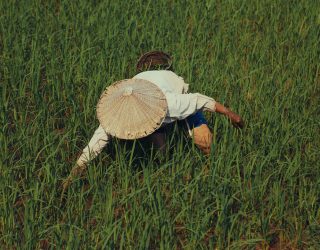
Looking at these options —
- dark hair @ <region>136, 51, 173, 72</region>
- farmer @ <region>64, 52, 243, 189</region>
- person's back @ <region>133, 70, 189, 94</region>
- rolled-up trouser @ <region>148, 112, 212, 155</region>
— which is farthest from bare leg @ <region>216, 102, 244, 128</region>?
dark hair @ <region>136, 51, 173, 72</region>

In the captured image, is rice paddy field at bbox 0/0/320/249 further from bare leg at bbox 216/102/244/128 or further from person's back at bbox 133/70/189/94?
person's back at bbox 133/70/189/94

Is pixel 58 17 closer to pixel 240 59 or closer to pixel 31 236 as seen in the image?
pixel 240 59

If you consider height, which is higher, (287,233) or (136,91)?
(136,91)

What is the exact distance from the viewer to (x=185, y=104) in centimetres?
292

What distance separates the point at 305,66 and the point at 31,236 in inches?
93.7

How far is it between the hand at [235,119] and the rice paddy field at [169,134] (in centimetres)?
7

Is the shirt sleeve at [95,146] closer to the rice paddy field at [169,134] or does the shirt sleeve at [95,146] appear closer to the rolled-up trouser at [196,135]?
the rice paddy field at [169,134]

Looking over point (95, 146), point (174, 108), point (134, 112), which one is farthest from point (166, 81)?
point (95, 146)

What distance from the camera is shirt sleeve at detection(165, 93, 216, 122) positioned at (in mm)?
2914

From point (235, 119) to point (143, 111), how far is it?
0.50m

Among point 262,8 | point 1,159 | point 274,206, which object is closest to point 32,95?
point 1,159

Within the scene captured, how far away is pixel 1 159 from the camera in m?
2.94

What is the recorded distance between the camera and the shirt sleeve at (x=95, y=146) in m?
2.90

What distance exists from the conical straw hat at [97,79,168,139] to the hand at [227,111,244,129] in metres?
0.37
